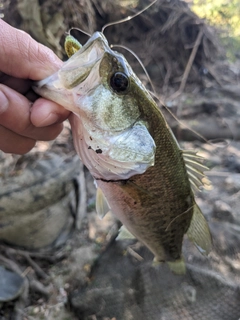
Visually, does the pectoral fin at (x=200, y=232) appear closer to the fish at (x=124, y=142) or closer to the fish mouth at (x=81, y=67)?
the fish at (x=124, y=142)

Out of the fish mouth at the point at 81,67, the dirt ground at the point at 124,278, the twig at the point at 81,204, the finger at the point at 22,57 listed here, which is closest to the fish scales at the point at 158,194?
the fish mouth at the point at 81,67

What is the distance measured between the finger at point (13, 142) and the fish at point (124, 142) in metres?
0.31

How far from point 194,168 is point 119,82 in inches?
20.1

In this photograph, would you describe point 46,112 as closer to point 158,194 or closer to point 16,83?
point 16,83

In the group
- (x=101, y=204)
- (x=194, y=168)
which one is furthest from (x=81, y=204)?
(x=194, y=168)

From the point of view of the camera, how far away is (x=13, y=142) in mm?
1201

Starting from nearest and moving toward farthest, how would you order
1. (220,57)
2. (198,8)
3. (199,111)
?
(199,111)
(198,8)
(220,57)

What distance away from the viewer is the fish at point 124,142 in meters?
0.80

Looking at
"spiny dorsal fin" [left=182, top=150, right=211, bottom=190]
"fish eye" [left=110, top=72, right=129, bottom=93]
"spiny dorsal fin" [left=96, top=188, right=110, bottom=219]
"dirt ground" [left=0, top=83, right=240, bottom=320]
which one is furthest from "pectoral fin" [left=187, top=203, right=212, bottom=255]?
"fish eye" [left=110, top=72, right=129, bottom=93]

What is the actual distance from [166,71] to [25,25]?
9.65 ft

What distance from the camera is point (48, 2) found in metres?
2.95

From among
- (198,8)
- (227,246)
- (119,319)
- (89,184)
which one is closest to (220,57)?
(198,8)

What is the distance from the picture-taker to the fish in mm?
800

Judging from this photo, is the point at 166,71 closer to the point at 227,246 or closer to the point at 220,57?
the point at 220,57
